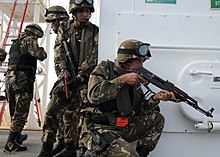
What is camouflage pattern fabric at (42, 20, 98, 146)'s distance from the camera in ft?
9.24

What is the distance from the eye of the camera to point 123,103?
2018 mm

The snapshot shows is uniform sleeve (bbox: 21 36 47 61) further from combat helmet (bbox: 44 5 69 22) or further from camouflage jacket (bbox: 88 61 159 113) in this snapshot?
camouflage jacket (bbox: 88 61 159 113)

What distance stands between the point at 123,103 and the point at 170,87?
0.29 meters

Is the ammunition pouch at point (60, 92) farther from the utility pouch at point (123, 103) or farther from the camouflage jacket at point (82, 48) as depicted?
the utility pouch at point (123, 103)

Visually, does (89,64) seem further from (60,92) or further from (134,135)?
(134,135)

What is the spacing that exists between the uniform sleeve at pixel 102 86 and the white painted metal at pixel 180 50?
115mm

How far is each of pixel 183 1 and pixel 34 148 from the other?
2.55m

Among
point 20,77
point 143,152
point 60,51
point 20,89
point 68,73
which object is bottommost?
point 143,152

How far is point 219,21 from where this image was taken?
78.8 inches

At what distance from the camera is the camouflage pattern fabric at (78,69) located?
9.24 feet

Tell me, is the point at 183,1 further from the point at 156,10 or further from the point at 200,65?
the point at 200,65

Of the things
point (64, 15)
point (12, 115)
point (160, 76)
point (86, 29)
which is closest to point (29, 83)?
point (12, 115)

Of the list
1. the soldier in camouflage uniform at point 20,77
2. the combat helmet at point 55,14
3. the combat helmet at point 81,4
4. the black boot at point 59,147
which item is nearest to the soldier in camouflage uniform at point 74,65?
the combat helmet at point 81,4

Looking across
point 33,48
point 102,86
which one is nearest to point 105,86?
point 102,86
